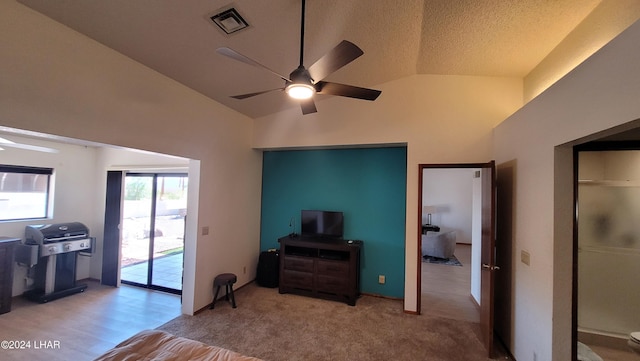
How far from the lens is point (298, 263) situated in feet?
13.1

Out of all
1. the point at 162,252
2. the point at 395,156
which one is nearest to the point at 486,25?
the point at 395,156

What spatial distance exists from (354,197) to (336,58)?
2925mm

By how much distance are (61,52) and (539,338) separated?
4612 mm

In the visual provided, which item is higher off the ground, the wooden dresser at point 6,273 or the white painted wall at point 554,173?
the white painted wall at point 554,173

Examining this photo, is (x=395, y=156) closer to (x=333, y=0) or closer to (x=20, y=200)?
(x=333, y=0)

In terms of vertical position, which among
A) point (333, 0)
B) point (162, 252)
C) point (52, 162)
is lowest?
point (162, 252)

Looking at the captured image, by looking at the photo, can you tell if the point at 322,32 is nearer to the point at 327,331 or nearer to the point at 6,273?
the point at 327,331

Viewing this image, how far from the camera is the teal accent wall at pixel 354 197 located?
4082 millimetres

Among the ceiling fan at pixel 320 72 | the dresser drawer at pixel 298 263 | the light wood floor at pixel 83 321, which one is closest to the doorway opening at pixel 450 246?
the dresser drawer at pixel 298 263

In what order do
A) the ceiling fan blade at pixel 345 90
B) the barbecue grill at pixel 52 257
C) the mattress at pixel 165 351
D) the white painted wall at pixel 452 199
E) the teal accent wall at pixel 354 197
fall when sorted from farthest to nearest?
the white painted wall at pixel 452 199, the teal accent wall at pixel 354 197, the barbecue grill at pixel 52 257, the ceiling fan blade at pixel 345 90, the mattress at pixel 165 351

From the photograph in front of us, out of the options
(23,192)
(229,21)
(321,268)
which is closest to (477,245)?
(321,268)

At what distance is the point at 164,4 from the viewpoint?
1900mm

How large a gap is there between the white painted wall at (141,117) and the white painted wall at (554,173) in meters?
3.79

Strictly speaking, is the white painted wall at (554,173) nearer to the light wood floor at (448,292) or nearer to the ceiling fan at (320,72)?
the light wood floor at (448,292)
